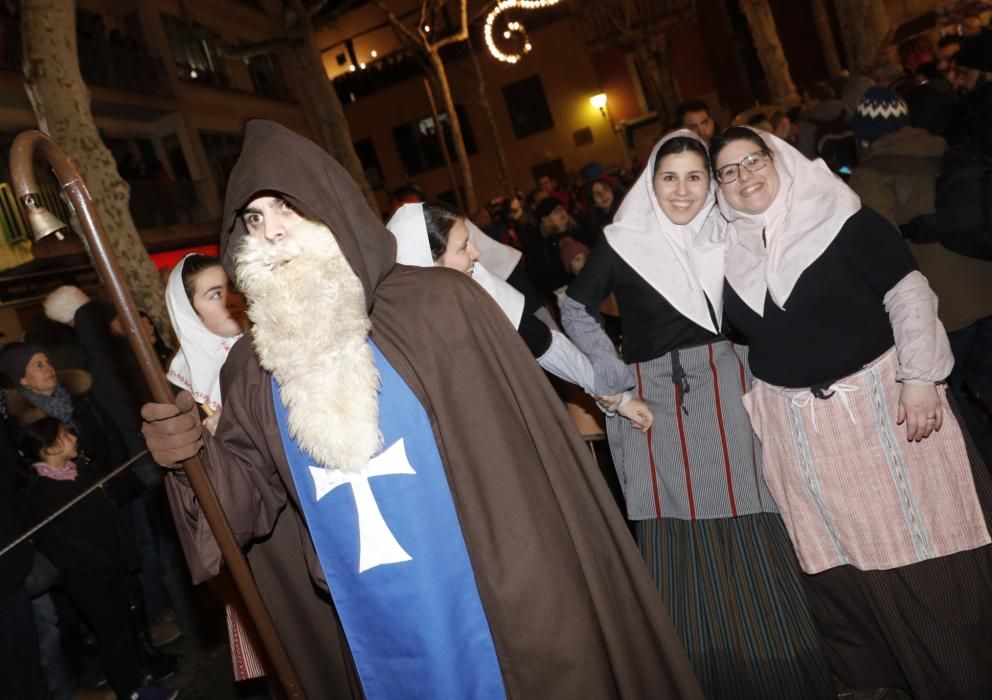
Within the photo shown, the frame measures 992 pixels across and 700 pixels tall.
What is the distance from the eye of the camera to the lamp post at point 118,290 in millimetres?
1705

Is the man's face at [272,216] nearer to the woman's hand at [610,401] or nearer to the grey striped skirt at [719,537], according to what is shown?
the woman's hand at [610,401]

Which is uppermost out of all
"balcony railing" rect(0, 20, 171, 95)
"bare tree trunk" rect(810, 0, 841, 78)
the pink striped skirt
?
"balcony railing" rect(0, 20, 171, 95)

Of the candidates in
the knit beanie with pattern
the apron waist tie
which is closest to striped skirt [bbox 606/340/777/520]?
the apron waist tie

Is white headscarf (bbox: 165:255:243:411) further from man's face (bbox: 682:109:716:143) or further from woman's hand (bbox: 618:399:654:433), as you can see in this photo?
man's face (bbox: 682:109:716:143)

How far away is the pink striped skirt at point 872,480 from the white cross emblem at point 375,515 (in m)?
1.44

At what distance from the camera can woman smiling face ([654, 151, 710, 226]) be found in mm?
2912

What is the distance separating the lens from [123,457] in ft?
14.5

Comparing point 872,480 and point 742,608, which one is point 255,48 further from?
point 872,480

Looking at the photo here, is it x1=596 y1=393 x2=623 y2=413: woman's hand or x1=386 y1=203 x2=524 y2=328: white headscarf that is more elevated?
x1=386 y1=203 x2=524 y2=328: white headscarf

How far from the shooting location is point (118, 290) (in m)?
1.88

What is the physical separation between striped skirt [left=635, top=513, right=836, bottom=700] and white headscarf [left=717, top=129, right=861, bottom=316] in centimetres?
92

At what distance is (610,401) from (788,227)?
949 millimetres

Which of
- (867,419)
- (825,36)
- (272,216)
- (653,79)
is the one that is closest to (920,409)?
(867,419)

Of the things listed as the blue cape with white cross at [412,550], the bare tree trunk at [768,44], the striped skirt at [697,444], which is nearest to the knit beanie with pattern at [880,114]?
the striped skirt at [697,444]
